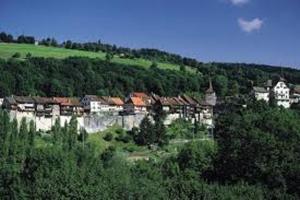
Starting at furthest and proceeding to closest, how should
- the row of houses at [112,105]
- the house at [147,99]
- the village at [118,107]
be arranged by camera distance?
the house at [147,99], the row of houses at [112,105], the village at [118,107]

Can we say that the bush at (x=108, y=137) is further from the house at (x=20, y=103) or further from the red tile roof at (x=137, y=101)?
the red tile roof at (x=137, y=101)

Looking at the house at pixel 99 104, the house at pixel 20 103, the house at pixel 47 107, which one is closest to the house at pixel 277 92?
the house at pixel 99 104

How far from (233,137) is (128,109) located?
171 ft

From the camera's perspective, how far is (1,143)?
5900cm

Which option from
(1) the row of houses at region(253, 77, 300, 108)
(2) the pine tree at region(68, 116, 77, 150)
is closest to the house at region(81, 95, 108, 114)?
(2) the pine tree at region(68, 116, 77, 150)

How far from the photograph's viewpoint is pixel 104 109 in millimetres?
96938

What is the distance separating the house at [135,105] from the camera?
93531 millimetres

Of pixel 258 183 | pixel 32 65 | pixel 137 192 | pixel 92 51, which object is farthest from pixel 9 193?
pixel 92 51

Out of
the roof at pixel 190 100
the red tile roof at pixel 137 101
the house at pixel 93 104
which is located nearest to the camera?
the red tile roof at pixel 137 101

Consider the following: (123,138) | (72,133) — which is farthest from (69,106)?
(72,133)

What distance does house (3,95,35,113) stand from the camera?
83.5 meters

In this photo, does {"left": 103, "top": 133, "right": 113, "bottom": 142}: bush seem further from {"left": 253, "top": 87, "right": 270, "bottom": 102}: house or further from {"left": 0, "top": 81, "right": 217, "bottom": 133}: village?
{"left": 253, "top": 87, "right": 270, "bottom": 102}: house

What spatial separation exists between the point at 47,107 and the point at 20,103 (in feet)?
11.0

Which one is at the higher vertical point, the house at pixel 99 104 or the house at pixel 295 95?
the house at pixel 295 95
